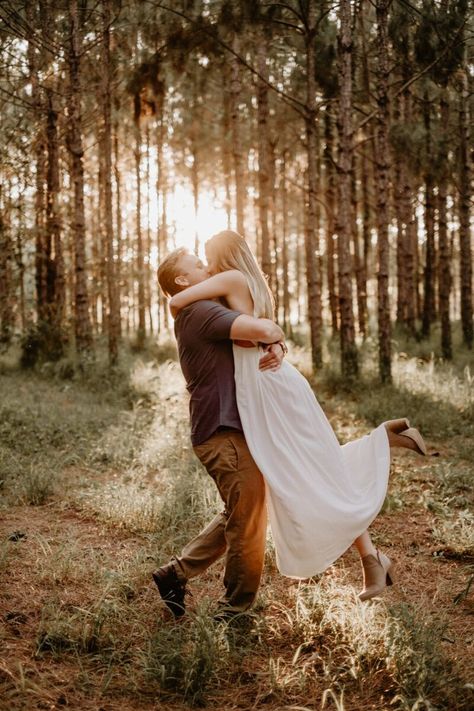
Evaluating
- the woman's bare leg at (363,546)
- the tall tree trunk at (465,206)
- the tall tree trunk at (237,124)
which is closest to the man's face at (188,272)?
the woman's bare leg at (363,546)

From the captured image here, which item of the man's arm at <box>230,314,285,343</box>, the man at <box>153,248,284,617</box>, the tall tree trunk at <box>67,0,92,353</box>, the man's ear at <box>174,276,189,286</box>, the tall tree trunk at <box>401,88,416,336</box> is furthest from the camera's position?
the tall tree trunk at <box>401,88,416,336</box>

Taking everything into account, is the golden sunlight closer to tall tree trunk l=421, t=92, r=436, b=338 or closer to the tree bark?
the tree bark

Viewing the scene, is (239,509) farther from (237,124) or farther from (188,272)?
(237,124)

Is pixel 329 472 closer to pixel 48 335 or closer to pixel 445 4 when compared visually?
pixel 445 4

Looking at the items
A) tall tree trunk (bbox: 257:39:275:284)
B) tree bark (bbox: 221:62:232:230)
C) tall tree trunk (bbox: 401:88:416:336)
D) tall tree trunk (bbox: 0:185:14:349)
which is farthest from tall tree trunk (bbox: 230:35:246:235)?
tall tree trunk (bbox: 0:185:14:349)

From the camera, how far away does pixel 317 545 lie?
338 cm

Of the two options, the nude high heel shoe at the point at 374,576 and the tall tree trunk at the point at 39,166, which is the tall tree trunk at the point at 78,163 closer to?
the tall tree trunk at the point at 39,166

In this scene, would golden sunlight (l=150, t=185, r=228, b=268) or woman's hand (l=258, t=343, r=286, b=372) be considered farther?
golden sunlight (l=150, t=185, r=228, b=268)

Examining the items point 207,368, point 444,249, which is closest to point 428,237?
point 444,249

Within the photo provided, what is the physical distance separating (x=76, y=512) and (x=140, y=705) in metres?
2.94

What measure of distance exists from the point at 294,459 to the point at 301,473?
9 centimetres

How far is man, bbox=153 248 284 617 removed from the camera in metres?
3.44

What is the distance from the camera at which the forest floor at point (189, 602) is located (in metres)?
2.99

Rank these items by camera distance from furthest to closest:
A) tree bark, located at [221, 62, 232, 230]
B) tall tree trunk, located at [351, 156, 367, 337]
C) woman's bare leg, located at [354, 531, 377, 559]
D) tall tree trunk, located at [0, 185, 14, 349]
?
tall tree trunk, located at [351, 156, 367, 337] → tree bark, located at [221, 62, 232, 230] → tall tree trunk, located at [0, 185, 14, 349] → woman's bare leg, located at [354, 531, 377, 559]
